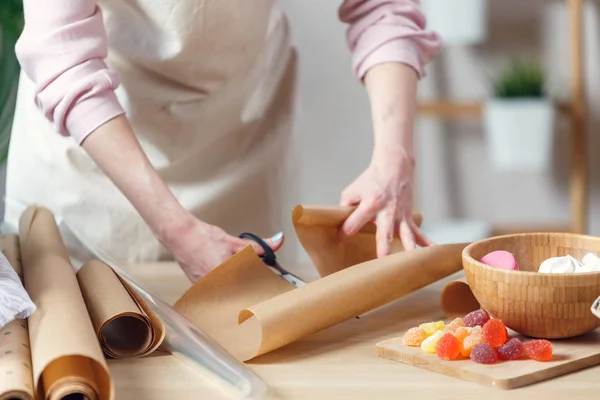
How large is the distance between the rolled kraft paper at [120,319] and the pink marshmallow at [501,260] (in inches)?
12.4

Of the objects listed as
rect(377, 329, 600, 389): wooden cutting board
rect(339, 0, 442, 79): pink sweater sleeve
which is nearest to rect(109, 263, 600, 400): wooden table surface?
rect(377, 329, 600, 389): wooden cutting board

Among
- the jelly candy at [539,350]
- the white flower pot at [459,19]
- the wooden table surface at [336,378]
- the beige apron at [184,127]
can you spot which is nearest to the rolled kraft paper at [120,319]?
the wooden table surface at [336,378]

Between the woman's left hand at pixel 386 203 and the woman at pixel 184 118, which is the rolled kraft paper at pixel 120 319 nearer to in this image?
the woman at pixel 184 118

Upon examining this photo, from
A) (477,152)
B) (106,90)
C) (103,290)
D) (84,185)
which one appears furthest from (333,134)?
(103,290)

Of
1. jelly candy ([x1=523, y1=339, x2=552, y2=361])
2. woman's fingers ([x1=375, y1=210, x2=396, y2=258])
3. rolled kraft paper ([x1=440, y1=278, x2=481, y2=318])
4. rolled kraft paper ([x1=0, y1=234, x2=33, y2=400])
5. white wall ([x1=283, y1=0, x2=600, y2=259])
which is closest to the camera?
rolled kraft paper ([x1=0, y1=234, x2=33, y2=400])

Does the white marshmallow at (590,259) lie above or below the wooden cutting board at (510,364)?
above

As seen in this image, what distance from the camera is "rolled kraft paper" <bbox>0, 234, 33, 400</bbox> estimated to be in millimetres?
636

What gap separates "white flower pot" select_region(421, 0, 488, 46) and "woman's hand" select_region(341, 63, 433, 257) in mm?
1295

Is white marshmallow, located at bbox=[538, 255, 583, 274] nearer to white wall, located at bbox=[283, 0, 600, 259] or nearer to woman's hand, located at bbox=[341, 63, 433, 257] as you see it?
woman's hand, located at bbox=[341, 63, 433, 257]

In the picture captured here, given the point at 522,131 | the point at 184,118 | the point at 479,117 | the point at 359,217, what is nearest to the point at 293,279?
the point at 359,217

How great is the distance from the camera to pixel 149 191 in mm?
998

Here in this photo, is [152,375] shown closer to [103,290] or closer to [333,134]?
[103,290]

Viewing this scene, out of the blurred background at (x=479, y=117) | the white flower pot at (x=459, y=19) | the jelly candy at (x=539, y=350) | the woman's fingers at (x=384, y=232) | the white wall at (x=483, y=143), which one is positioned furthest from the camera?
the white wall at (x=483, y=143)

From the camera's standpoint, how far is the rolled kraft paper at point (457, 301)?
0.94 meters
